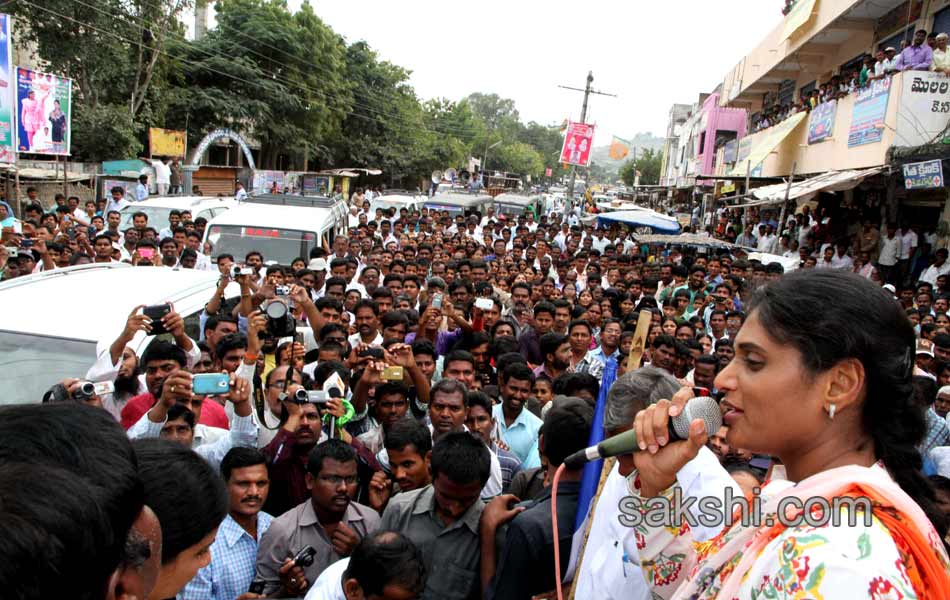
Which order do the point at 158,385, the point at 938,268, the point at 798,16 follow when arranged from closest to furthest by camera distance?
the point at 158,385, the point at 938,268, the point at 798,16

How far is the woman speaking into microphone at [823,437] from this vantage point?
3.33 ft

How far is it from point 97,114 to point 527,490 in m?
20.6

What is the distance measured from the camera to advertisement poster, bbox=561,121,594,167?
793 inches

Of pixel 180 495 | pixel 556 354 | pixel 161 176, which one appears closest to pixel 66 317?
pixel 180 495

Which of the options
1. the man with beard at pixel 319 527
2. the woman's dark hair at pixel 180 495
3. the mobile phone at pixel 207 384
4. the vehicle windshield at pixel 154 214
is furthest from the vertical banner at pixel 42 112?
the woman's dark hair at pixel 180 495

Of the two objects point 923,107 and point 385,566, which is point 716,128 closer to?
point 923,107

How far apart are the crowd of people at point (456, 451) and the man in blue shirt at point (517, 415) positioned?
14mm

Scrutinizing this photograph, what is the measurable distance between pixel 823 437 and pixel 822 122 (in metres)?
14.8

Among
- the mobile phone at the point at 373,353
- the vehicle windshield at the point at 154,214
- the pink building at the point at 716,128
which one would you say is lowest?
the mobile phone at the point at 373,353

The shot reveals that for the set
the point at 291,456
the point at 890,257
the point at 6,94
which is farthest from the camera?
the point at 6,94

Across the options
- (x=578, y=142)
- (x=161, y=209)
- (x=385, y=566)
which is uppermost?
(x=578, y=142)

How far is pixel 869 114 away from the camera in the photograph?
11.5 metres

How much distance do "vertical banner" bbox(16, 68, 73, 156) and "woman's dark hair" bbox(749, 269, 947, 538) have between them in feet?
49.8

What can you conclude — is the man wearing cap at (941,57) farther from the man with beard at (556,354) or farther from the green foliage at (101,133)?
the green foliage at (101,133)
